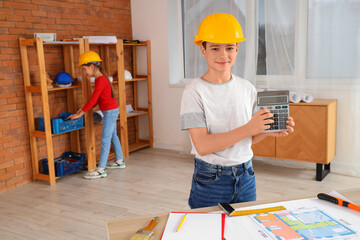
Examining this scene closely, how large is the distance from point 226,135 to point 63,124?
284cm

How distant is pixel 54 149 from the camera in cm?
410

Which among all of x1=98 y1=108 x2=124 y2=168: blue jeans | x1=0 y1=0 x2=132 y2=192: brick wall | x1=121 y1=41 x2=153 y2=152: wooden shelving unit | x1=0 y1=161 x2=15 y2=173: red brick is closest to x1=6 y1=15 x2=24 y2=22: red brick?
x1=0 y1=0 x2=132 y2=192: brick wall

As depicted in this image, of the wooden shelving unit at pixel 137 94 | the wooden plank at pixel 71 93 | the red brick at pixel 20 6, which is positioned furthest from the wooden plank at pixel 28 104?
the wooden shelving unit at pixel 137 94

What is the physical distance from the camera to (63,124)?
377 centimetres

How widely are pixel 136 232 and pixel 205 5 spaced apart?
3.79m

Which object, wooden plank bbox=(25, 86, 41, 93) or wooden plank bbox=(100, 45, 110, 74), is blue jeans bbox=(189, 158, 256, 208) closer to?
wooden plank bbox=(25, 86, 41, 93)

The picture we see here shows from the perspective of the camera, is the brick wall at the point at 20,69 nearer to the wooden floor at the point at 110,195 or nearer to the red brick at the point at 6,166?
the red brick at the point at 6,166

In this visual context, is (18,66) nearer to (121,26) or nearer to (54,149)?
(54,149)

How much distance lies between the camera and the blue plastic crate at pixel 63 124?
3.71 m

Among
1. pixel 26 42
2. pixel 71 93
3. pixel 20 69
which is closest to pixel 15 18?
pixel 26 42

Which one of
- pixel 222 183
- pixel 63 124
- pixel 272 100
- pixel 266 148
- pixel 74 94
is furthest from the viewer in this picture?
pixel 74 94

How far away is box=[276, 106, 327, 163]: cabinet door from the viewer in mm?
3568

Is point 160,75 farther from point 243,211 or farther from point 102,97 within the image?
point 243,211

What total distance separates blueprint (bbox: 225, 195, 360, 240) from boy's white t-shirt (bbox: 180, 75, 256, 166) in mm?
251
